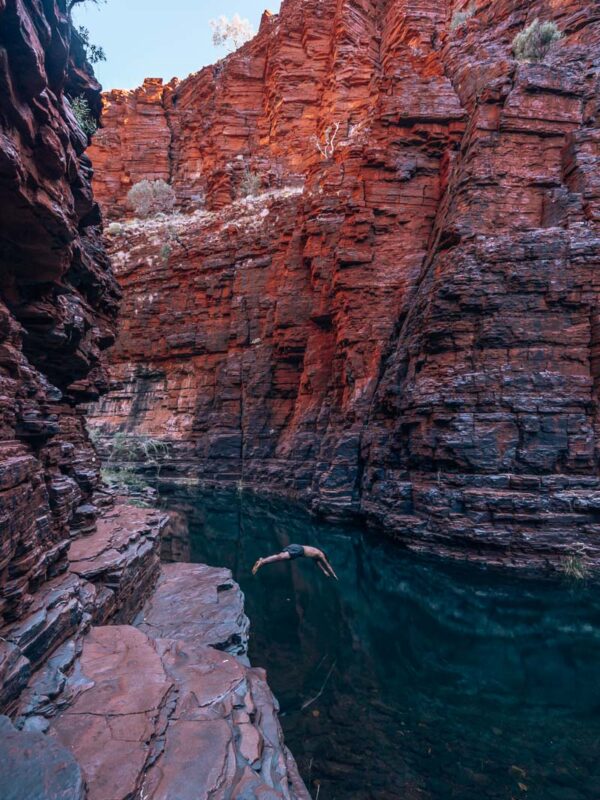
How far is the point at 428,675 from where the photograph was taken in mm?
6551

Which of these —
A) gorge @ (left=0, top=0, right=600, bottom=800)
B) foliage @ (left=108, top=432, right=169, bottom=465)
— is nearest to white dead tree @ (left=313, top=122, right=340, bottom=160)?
gorge @ (left=0, top=0, right=600, bottom=800)

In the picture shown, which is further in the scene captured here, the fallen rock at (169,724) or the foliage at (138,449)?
the foliage at (138,449)

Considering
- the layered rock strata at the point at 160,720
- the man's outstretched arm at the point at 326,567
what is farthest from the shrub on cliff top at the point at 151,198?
the layered rock strata at the point at 160,720

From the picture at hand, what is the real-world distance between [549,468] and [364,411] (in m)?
6.46

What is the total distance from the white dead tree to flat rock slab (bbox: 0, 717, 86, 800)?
1155 inches

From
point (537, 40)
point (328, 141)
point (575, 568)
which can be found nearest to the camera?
point (575, 568)

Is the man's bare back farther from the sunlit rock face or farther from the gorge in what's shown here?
the sunlit rock face

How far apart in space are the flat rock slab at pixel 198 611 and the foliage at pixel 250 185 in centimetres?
2589

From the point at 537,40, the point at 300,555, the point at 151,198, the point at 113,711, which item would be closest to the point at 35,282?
the point at 113,711

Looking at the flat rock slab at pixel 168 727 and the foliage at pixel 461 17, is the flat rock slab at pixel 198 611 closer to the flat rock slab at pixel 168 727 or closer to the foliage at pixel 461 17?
the flat rock slab at pixel 168 727

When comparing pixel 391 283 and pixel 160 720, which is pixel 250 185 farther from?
pixel 160 720

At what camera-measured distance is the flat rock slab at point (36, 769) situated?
253 centimetres

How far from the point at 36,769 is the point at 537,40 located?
21.3m

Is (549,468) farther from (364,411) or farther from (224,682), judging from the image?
(224,682)
